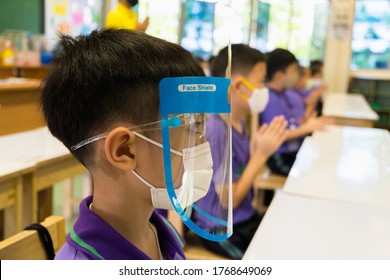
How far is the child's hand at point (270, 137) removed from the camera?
1469 mm

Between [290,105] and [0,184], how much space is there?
238cm

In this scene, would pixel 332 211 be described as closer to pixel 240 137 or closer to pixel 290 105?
pixel 240 137

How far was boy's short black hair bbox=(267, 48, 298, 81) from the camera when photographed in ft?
9.52

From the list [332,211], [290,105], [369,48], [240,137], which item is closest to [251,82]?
[240,137]

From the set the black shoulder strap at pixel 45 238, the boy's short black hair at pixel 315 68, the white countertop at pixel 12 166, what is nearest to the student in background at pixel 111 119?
the black shoulder strap at pixel 45 238

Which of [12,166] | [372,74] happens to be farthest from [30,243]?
[372,74]

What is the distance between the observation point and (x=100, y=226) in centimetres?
71

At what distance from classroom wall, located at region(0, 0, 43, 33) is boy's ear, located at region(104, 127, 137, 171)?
11.2ft

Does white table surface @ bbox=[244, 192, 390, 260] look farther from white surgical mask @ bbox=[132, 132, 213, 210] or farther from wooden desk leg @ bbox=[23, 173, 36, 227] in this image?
wooden desk leg @ bbox=[23, 173, 36, 227]

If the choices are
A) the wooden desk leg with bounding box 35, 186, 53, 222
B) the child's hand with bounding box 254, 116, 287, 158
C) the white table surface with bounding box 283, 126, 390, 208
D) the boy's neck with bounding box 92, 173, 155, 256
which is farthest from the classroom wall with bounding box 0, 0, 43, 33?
the boy's neck with bounding box 92, 173, 155, 256

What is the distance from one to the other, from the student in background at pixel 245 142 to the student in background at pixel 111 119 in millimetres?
588

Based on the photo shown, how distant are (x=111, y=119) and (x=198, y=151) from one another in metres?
0.15

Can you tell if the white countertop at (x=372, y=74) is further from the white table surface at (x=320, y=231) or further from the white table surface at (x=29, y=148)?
the white table surface at (x=320, y=231)

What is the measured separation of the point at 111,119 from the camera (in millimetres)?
683
